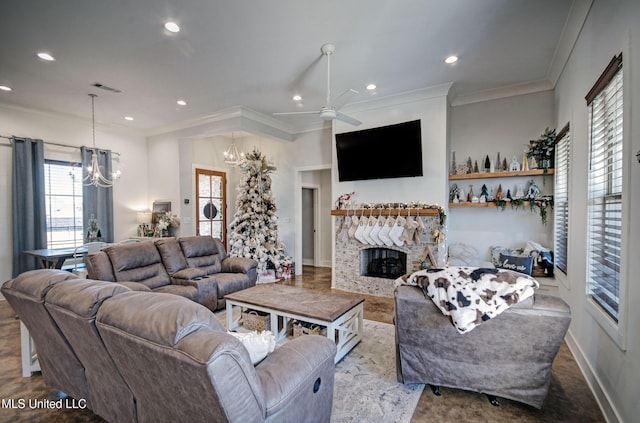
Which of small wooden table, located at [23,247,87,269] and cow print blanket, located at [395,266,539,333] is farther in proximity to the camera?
small wooden table, located at [23,247,87,269]

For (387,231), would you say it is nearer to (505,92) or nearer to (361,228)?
(361,228)

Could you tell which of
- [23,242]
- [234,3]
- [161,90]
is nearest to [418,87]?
[234,3]

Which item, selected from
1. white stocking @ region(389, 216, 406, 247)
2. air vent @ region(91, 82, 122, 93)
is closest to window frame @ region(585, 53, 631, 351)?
white stocking @ region(389, 216, 406, 247)

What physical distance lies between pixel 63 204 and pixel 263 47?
4.76 metres

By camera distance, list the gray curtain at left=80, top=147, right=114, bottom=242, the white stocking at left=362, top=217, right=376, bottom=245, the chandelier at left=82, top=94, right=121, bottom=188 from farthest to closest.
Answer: the gray curtain at left=80, top=147, right=114, bottom=242 < the chandelier at left=82, top=94, right=121, bottom=188 < the white stocking at left=362, top=217, right=376, bottom=245

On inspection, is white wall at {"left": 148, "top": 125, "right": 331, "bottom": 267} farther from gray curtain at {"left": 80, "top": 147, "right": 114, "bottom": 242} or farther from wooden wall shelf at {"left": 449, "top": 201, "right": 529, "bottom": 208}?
wooden wall shelf at {"left": 449, "top": 201, "right": 529, "bottom": 208}

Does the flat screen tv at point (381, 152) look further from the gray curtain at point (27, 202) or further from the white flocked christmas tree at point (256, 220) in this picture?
the gray curtain at point (27, 202)

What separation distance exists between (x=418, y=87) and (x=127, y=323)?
14.7 ft

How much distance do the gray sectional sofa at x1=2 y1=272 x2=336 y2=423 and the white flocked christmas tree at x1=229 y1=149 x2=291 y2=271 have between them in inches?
154

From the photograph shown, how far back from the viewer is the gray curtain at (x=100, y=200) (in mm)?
5543

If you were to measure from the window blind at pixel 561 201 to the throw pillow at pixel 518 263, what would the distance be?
1.04ft

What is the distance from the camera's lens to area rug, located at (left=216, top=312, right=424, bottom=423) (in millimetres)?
2029

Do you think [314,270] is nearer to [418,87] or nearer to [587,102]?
[418,87]

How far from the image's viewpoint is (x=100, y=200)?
18.7 feet
